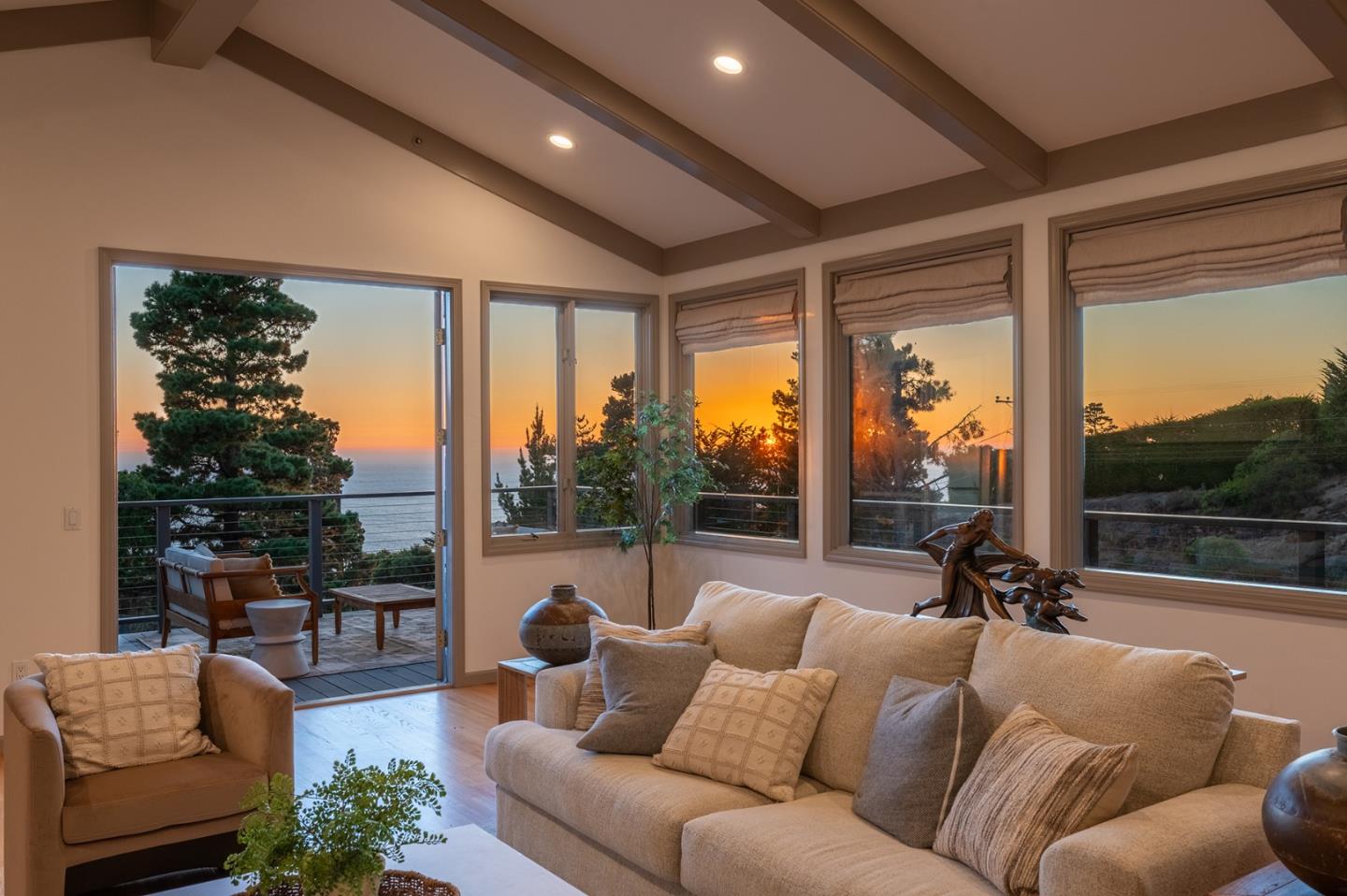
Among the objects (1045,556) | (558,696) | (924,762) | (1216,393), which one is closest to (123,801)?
(558,696)

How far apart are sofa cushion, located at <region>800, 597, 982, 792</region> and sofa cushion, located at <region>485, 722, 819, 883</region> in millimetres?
124

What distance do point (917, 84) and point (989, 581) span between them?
205cm

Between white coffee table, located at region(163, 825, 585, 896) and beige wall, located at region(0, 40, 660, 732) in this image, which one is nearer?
white coffee table, located at region(163, 825, 585, 896)

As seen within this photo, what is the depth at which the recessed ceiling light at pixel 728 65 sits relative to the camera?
4.63 m

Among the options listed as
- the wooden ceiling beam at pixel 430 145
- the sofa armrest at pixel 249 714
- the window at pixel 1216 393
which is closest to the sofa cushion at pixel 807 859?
the sofa armrest at pixel 249 714

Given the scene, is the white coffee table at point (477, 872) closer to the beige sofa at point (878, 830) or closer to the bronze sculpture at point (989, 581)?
the beige sofa at point (878, 830)

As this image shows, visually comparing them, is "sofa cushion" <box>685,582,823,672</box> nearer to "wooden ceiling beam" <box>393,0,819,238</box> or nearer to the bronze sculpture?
the bronze sculpture

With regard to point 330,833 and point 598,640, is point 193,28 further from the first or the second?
point 330,833

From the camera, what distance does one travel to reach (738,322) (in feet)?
21.0

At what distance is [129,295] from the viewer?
346 inches

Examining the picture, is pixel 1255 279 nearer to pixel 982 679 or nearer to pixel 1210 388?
pixel 1210 388

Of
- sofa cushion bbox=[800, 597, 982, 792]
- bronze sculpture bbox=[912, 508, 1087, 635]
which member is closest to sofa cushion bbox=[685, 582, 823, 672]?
sofa cushion bbox=[800, 597, 982, 792]

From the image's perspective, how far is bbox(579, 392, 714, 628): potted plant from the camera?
6426 mm

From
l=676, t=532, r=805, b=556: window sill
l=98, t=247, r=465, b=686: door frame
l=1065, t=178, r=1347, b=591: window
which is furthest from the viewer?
l=676, t=532, r=805, b=556: window sill
